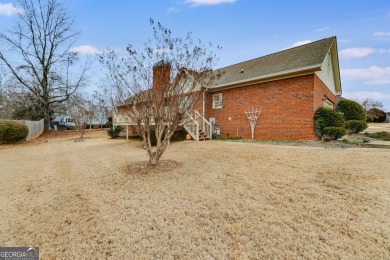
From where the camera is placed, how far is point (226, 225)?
110 inches

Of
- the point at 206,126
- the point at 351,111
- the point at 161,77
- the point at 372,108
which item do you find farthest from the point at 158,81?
the point at 372,108

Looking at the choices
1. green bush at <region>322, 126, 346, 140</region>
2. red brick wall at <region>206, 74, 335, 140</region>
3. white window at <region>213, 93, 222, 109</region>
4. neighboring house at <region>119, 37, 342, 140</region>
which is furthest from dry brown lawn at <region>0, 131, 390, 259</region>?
white window at <region>213, 93, 222, 109</region>

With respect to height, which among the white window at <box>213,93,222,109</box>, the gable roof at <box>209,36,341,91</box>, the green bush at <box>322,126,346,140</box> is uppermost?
the gable roof at <box>209,36,341,91</box>

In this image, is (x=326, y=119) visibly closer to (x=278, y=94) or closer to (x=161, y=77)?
(x=278, y=94)

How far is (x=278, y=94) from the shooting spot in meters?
11.2

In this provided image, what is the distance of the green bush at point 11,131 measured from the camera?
1300cm

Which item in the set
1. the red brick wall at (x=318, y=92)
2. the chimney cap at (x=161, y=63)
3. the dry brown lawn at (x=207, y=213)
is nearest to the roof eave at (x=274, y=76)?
the red brick wall at (x=318, y=92)

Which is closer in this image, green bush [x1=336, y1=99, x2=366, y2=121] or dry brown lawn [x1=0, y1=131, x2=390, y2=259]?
dry brown lawn [x1=0, y1=131, x2=390, y2=259]

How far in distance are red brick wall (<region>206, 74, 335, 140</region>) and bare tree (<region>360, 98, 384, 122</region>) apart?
25.5m

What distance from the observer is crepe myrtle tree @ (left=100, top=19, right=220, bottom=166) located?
5.46 metres

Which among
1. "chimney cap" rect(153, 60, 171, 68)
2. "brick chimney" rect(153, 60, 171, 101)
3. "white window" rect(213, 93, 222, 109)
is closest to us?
"brick chimney" rect(153, 60, 171, 101)

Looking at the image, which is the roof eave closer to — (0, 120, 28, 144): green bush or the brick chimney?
the brick chimney

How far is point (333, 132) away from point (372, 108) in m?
32.6

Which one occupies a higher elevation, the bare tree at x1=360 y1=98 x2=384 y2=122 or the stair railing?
the bare tree at x1=360 y1=98 x2=384 y2=122
